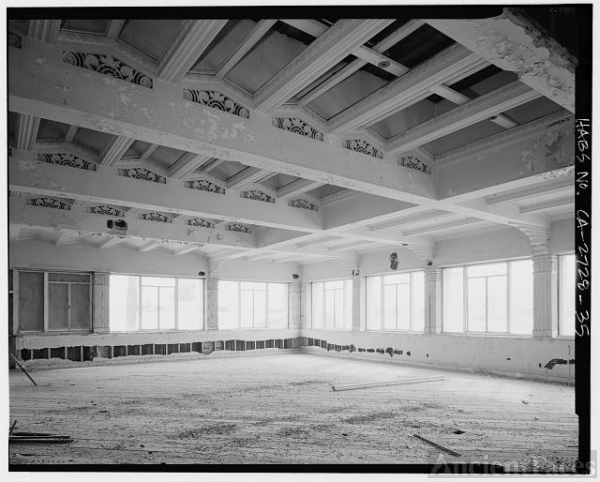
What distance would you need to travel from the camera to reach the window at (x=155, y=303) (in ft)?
47.9

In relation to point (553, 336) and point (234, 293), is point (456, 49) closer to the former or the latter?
point (553, 336)

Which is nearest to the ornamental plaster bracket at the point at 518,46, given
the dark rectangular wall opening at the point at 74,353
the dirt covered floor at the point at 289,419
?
the dirt covered floor at the point at 289,419

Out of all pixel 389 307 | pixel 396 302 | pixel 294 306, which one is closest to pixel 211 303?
pixel 294 306

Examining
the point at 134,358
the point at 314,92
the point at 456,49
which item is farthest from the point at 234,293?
the point at 456,49

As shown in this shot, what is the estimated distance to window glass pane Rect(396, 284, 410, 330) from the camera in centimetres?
1370

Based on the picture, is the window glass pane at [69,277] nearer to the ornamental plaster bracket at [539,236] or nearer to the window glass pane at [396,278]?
the window glass pane at [396,278]

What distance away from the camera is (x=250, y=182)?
8.02 m

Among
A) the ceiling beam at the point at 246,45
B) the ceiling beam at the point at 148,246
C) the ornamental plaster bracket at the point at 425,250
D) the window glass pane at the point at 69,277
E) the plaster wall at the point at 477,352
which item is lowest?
the plaster wall at the point at 477,352

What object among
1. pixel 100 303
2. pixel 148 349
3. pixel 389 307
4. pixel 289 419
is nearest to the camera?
pixel 289 419

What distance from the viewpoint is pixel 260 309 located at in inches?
683

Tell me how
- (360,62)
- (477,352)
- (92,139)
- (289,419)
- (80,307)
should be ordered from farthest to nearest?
(80,307)
(477,352)
(92,139)
(289,419)
(360,62)

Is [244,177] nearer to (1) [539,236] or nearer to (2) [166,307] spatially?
(1) [539,236]

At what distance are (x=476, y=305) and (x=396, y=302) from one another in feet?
9.34

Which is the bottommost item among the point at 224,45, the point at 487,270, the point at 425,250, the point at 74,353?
Answer: the point at 74,353
